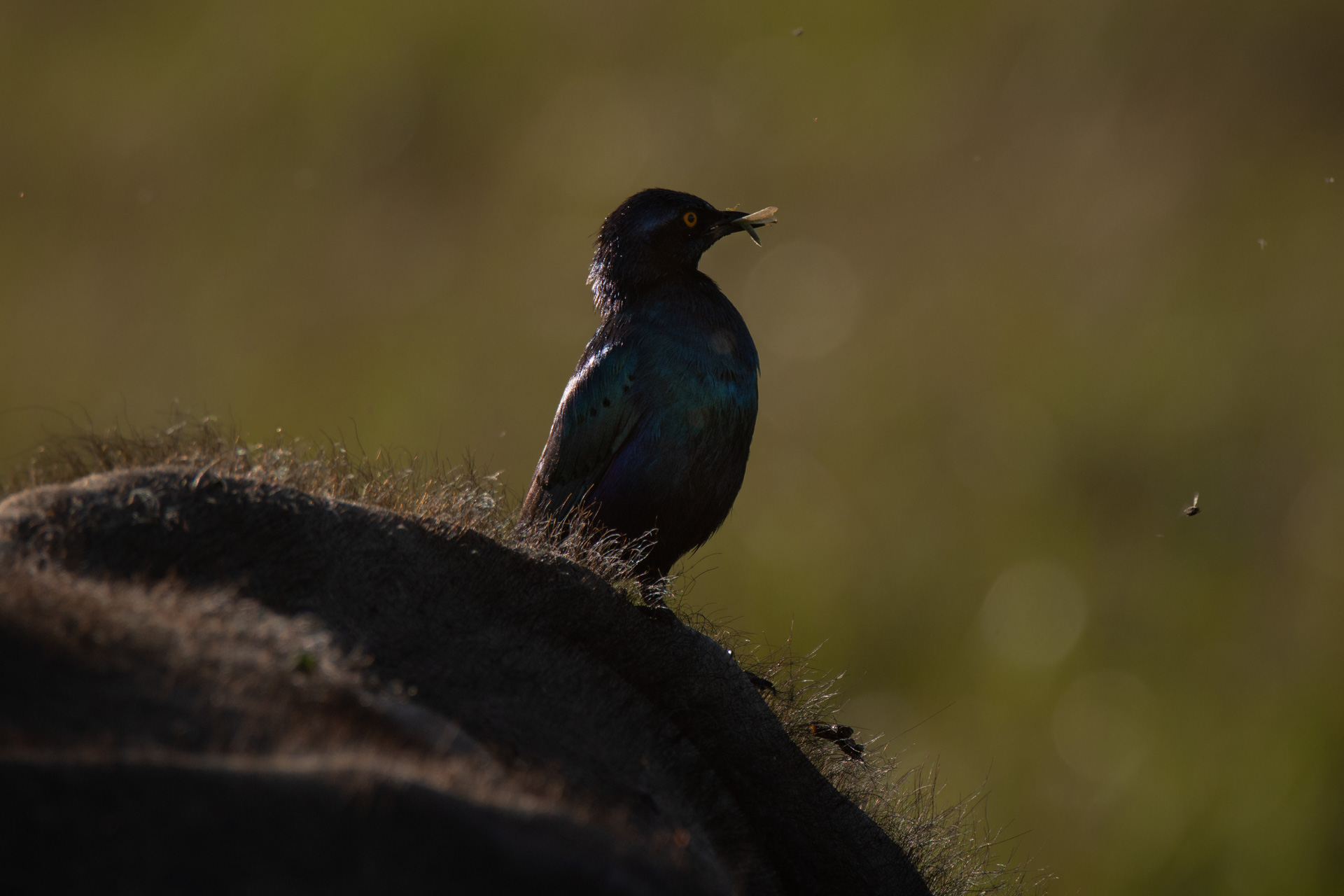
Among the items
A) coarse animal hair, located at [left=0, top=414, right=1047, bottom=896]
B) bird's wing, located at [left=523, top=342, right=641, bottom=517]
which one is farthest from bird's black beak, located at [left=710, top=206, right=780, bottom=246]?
coarse animal hair, located at [left=0, top=414, right=1047, bottom=896]

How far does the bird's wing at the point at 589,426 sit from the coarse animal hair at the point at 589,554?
924mm

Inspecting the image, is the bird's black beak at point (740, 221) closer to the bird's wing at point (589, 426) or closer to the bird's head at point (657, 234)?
the bird's head at point (657, 234)

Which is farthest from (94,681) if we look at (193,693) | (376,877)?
(376,877)

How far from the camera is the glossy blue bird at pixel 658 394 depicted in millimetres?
6668

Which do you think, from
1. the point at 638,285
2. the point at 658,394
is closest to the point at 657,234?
the point at 638,285

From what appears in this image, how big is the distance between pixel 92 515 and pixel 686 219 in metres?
4.46

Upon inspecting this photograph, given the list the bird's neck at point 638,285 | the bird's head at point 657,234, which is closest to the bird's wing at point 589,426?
the bird's neck at point 638,285

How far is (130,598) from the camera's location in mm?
3348

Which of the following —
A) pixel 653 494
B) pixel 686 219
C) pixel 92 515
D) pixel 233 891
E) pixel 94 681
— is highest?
pixel 686 219

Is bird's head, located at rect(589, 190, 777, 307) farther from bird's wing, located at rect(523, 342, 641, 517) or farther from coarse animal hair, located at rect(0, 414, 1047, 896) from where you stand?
coarse animal hair, located at rect(0, 414, 1047, 896)

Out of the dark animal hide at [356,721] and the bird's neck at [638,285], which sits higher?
the bird's neck at [638,285]

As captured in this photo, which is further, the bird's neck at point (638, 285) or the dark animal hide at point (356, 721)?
the bird's neck at point (638, 285)

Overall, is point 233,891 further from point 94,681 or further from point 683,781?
point 683,781

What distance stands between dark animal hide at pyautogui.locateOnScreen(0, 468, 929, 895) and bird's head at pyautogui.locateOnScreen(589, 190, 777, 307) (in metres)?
2.92
